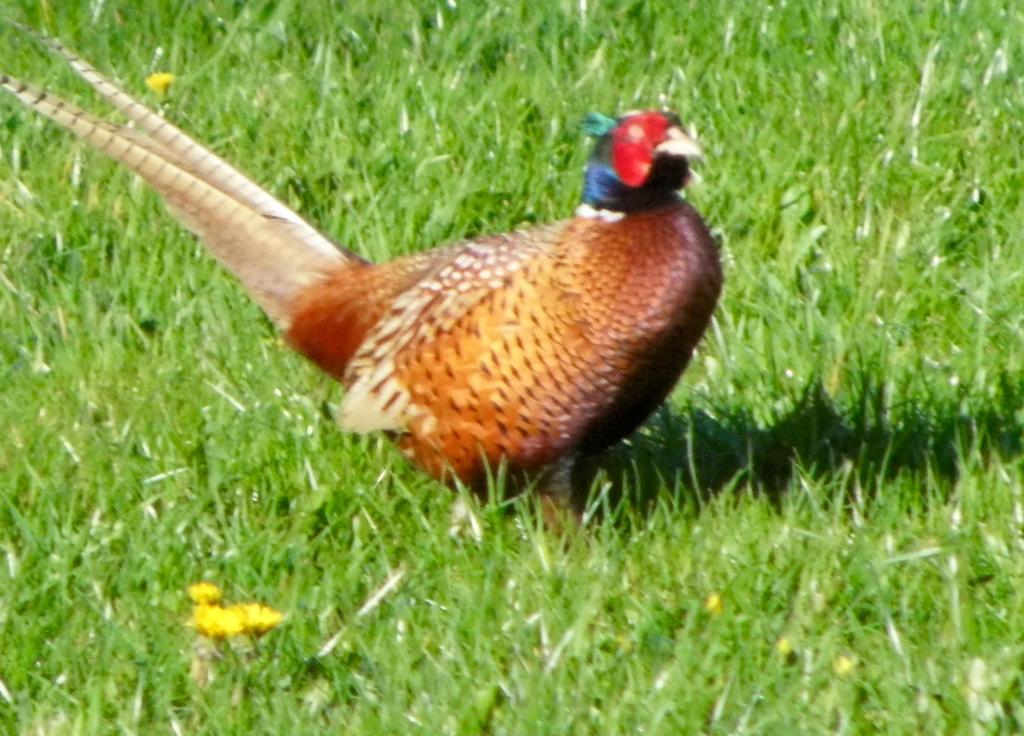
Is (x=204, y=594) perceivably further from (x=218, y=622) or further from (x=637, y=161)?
(x=637, y=161)

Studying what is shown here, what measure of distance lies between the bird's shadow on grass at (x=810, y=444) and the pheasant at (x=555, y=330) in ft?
0.85

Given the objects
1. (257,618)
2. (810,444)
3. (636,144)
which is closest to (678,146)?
(636,144)

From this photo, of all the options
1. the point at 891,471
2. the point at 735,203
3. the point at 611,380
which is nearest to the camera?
the point at 611,380

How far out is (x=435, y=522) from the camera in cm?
417

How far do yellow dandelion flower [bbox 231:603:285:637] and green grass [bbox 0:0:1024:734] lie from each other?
9 centimetres

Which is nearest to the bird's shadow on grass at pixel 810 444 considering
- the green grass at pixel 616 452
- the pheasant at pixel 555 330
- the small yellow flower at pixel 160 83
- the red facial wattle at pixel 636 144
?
the green grass at pixel 616 452

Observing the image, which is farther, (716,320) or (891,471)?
(716,320)

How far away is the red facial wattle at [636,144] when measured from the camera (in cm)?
394

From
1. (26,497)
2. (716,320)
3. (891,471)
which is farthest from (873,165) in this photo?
(26,497)

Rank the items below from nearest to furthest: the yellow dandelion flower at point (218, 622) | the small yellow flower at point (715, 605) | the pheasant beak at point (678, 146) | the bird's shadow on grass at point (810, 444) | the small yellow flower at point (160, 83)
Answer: the yellow dandelion flower at point (218, 622) < the small yellow flower at point (715, 605) < the pheasant beak at point (678, 146) < the bird's shadow on grass at point (810, 444) < the small yellow flower at point (160, 83)

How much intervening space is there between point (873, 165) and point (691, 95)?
0.56 metres

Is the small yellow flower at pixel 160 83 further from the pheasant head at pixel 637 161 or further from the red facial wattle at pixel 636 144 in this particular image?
the red facial wattle at pixel 636 144

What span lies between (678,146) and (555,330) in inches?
16.4

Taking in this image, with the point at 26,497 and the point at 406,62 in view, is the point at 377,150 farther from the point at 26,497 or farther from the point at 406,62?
the point at 26,497
